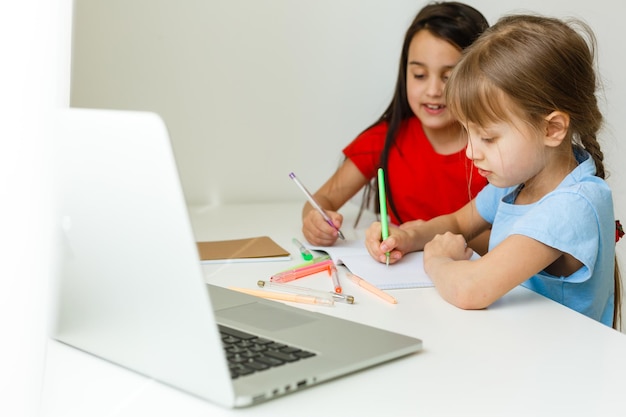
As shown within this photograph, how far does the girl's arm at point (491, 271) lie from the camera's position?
0.90 metres

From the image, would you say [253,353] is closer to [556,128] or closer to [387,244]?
[387,244]

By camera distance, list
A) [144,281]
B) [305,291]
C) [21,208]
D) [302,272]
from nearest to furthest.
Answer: [144,281] → [21,208] → [305,291] → [302,272]

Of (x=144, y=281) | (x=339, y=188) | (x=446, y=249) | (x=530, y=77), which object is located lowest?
(x=339, y=188)

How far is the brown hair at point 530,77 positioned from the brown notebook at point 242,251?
346mm

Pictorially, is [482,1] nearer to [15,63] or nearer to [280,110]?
[280,110]

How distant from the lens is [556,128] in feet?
3.47

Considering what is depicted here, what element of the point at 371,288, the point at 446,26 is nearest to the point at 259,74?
the point at 446,26

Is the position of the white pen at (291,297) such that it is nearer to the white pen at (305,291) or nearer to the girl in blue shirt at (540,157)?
the white pen at (305,291)

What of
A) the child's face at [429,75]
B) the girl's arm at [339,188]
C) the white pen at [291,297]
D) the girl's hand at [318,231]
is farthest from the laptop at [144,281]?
the child's face at [429,75]

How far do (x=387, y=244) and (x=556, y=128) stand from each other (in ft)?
0.93

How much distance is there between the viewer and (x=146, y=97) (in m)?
1.72

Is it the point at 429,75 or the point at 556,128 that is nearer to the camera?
the point at 556,128

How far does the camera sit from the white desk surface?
60 centimetres

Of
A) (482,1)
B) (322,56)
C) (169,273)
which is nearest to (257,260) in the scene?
(169,273)
